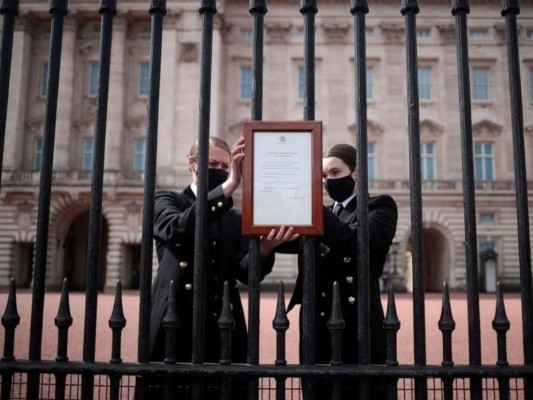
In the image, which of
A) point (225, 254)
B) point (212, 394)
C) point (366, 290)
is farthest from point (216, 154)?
point (212, 394)

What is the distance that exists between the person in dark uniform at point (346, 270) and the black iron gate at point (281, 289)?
459 mm

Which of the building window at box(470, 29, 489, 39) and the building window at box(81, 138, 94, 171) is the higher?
the building window at box(470, 29, 489, 39)

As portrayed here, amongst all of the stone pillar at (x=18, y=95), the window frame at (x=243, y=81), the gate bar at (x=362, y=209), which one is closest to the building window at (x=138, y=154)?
the stone pillar at (x=18, y=95)

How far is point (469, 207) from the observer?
2057 millimetres

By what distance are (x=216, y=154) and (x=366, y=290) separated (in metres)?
1.13

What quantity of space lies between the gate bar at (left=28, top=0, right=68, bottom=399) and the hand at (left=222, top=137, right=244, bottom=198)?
740mm

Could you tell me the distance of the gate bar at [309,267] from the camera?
1951 millimetres

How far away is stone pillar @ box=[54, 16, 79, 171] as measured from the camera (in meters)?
27.8

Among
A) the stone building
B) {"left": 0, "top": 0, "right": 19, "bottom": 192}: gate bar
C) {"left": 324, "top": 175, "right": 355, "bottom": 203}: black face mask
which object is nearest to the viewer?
{"left": 0, "top": 0, "right": 19, "bottom": 192}: gate bar

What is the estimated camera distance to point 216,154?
8.78 feet

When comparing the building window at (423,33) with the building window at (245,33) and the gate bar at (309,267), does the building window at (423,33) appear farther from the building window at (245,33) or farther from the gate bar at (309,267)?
the gate bar at (309,267)

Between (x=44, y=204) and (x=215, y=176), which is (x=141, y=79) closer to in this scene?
(x=215, y=176)

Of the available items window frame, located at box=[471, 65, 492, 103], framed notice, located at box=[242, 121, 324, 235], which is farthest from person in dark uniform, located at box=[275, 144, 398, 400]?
window frame, located at box=[471, 65, 492, 103]

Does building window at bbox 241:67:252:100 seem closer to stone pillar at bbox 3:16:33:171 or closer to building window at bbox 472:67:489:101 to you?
stone pillar at bbox 3:16:33:171
